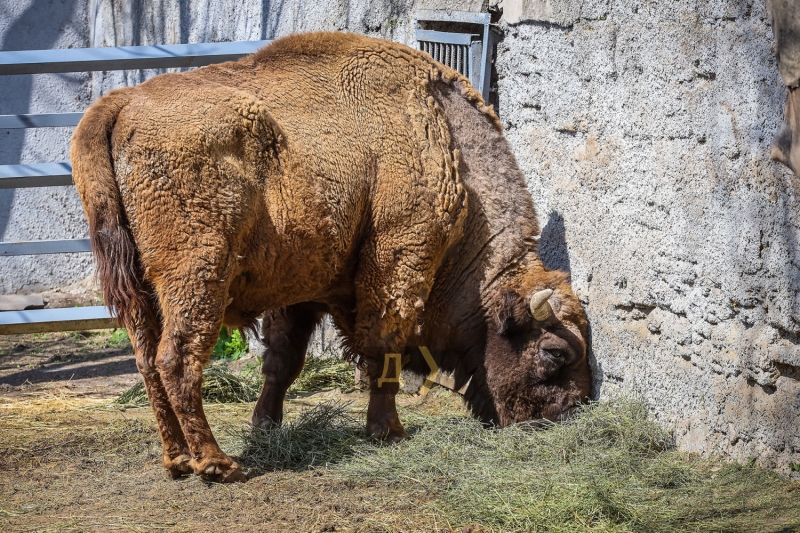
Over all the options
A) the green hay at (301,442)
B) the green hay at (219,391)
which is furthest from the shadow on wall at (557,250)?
the green hay at (219,391)

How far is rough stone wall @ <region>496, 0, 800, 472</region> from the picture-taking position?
3.84 meters

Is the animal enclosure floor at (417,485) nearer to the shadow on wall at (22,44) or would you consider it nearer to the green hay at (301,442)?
the green hay at (301,442)

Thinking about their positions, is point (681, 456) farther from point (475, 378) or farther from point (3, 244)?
point (3, 244)

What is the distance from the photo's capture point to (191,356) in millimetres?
4086

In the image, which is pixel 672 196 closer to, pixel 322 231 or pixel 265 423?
pixel 322 231

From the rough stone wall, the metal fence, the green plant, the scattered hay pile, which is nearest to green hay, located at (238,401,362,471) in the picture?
the scattered hay pile

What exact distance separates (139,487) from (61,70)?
12.2 feet

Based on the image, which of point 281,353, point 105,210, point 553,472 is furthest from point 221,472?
point 553,472

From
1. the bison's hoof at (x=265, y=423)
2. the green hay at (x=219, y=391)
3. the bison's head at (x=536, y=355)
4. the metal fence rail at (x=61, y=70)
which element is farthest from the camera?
the metal fence rail at (x=61, y=70)

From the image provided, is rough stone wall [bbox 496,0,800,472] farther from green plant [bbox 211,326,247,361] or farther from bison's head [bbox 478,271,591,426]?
green plant [bbox 211,326,247,361]

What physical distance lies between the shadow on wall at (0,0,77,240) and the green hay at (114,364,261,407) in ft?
14.5

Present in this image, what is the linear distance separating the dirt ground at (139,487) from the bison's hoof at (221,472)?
0.05 m

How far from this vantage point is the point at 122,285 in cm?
407

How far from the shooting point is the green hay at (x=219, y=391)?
6070 mm
